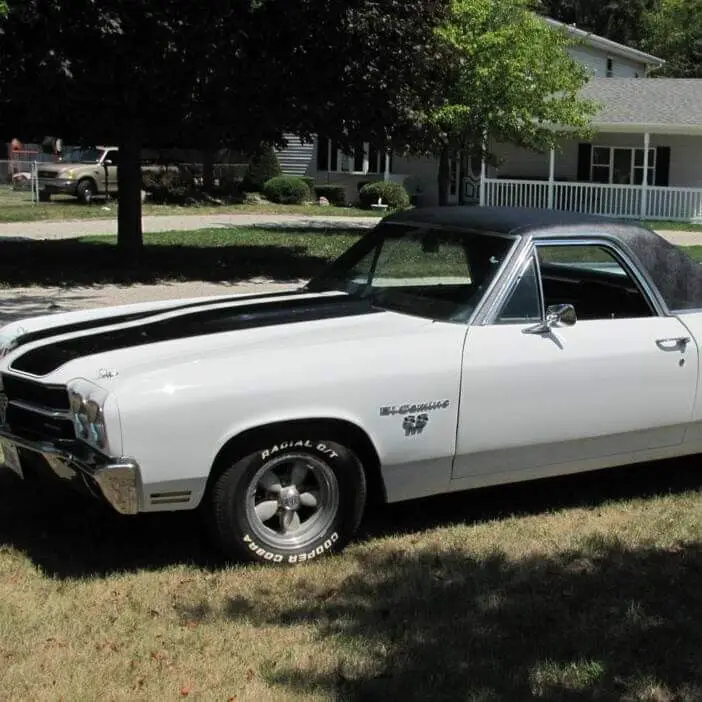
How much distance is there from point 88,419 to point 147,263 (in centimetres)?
1215

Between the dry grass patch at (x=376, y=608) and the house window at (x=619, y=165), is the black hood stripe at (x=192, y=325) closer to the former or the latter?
the dry grass patch at (x=376, y=608)

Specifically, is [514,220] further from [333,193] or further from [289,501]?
[333,193]

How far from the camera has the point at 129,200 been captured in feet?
54.1

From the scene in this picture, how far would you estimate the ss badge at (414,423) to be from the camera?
4531 mm

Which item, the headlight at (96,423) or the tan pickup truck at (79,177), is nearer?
the headlight at (96,423)

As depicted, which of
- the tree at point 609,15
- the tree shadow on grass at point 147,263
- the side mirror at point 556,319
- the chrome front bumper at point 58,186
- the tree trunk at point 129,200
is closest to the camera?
the side mirror at point 556,319

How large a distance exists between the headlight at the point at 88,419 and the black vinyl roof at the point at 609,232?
7.17 ft

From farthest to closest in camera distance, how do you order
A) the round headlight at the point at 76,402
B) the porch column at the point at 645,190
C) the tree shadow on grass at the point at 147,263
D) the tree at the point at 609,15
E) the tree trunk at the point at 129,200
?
the tree at the point at 609,15 → the porch column at the point at 645,190 → the tree trunk at the point at 129,200 → the tree shadow on grass at the point at 147,263 → the round headlight at the point at 76,402

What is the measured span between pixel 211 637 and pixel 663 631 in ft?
5.58

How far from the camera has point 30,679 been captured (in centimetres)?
351

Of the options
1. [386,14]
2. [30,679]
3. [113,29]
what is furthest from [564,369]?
[386,14]

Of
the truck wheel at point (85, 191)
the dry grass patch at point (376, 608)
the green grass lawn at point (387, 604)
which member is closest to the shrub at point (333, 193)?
the truck wheel at point (85, 191)

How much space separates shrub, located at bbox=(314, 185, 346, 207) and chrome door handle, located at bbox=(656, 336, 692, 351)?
1209 inches

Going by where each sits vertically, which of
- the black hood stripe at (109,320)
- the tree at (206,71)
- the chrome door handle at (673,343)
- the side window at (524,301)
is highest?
the tree at (206,71)
